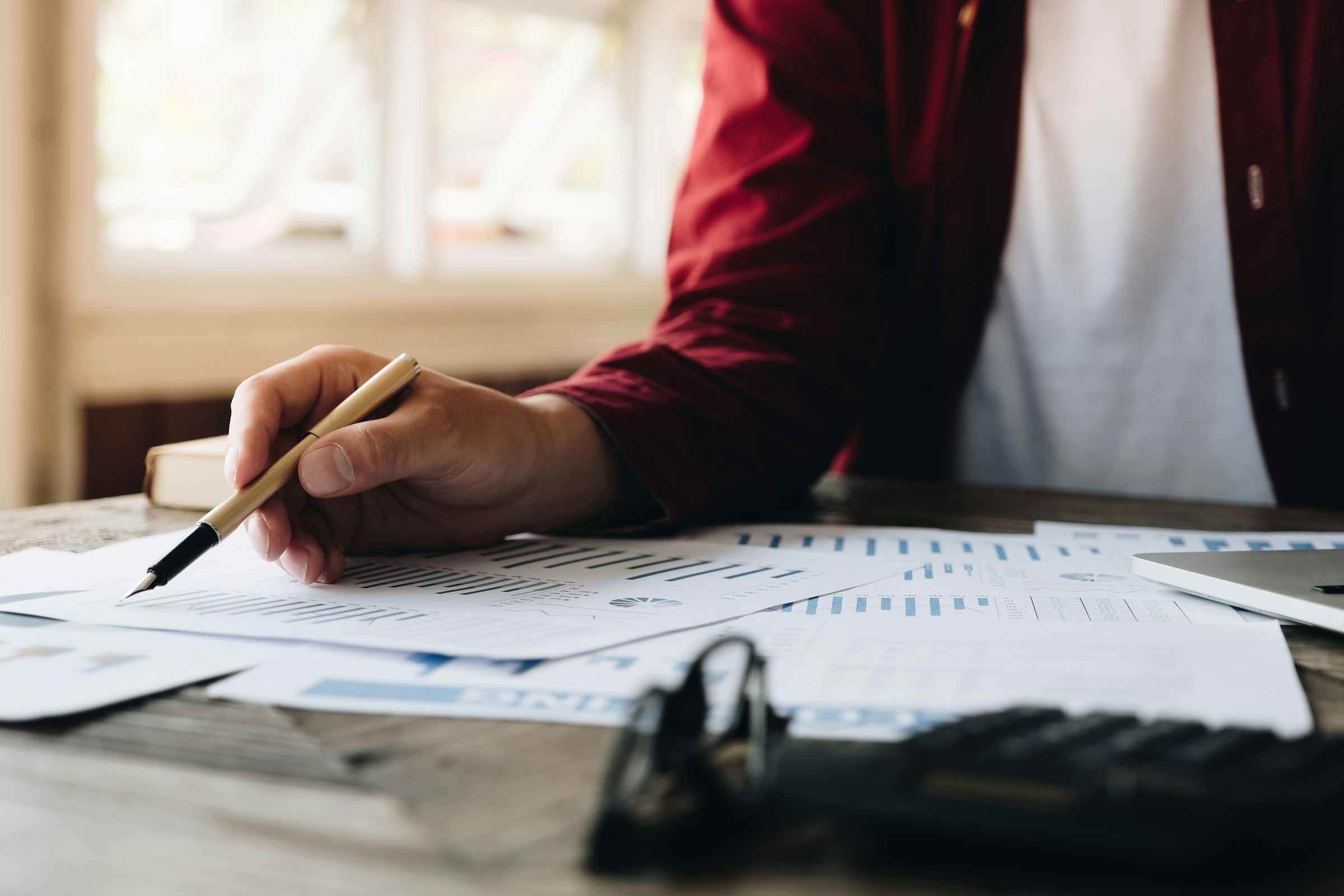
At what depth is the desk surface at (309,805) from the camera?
0.30 meters

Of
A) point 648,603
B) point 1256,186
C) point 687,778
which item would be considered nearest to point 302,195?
point 1256,186

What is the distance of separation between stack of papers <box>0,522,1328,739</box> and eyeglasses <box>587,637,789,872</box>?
3 centimetres

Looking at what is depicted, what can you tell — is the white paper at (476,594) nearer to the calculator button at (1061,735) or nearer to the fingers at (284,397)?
the fingers at (284,397)

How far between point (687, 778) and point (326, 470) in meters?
0.37

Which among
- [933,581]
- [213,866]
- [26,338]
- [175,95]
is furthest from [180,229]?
[213,866]

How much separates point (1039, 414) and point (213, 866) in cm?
105

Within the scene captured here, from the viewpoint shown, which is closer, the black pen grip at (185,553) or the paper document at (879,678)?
the paper document at (879,678)

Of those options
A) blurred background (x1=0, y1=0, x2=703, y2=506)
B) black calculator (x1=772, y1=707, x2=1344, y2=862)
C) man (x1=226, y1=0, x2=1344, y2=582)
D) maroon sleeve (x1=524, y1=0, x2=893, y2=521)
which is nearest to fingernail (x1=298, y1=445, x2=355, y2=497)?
man (x1=226, y1=0, x2=1344, y2=582)

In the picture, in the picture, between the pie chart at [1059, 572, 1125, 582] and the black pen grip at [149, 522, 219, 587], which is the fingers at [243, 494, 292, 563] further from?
the pie chart at [1059, 572, 1125, 582]

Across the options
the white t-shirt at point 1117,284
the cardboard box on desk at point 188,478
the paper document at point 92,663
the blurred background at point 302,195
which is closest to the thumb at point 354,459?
the paper document at point 92,663

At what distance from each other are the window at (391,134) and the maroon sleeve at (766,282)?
1479mm

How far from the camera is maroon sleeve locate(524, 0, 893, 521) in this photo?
34.2 inches

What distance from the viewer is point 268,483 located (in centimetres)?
65

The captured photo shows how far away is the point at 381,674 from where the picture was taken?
0.47 meters
